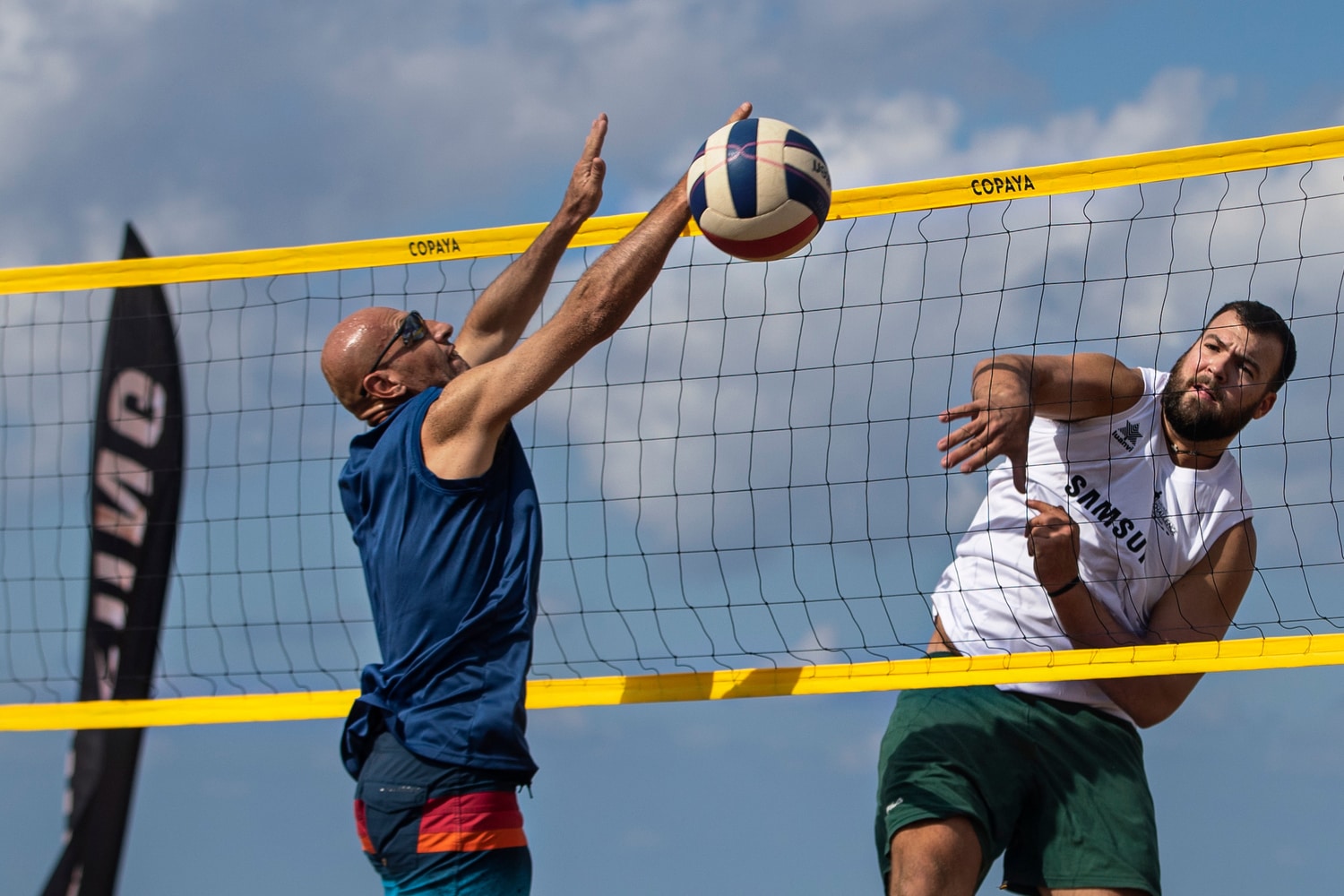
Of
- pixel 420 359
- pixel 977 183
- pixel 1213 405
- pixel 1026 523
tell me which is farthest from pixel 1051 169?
pixel 420 359

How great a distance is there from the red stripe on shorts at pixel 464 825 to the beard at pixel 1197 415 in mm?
2063

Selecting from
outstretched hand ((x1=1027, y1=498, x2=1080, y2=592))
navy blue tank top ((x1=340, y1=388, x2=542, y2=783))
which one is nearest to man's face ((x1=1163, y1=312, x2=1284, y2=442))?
outstretched hand ((x1=1027, y1=498, x2=1080, y2=592))

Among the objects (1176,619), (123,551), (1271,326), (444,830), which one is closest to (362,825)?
(444,830)

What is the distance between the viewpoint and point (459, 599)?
9.30ft

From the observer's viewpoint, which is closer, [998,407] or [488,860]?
[488,860]

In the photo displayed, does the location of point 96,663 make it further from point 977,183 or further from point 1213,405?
point 1213,405

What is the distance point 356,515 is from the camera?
316 cm

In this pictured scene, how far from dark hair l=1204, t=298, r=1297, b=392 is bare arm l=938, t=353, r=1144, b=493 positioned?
0.31 meters

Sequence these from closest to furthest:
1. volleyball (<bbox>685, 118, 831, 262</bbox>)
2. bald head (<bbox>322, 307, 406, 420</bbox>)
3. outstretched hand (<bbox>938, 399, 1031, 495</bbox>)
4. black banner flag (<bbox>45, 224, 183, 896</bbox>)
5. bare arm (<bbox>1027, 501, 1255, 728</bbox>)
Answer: volleyball (<bbox>685, 118, 831, 262</bbox>) < outstretched hand (<bbox>938, 399, 1031, 495</bbox>) < bald head (<bbox>322, 307, 406, 420</bbox>) < bare arm (<bbox>1027, 501, 1255, 728</bbox>) < black banner flag (<bbox>45, 224, 183, 896</bbox>)

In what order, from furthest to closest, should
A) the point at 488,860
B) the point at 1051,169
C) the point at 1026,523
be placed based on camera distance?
the point at 1051,169 < the point at 1026,523 < the point at 488,860

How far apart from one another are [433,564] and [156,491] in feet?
11.4

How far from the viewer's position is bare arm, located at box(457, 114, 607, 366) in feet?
10.6

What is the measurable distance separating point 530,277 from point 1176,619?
198 centimetres

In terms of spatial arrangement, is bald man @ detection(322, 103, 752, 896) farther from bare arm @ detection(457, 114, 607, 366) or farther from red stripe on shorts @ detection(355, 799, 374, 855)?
bare arm @ detection(457, 114, 607, 366)
